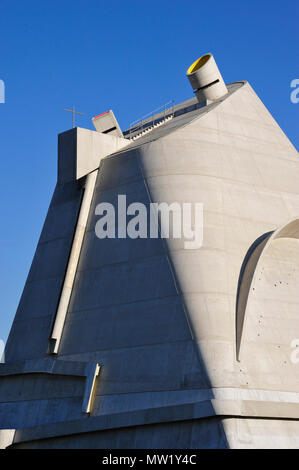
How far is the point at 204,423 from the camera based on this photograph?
18453mm

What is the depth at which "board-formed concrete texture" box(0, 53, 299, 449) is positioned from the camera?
761 inches

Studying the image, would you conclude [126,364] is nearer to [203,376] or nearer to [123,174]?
[203,376]

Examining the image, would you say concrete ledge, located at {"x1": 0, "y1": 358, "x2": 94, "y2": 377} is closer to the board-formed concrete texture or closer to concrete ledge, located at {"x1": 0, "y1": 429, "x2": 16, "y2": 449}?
the board-formed concrete texture

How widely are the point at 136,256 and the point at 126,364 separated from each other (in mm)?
3848

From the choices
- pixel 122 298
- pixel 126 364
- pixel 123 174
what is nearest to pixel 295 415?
pixel 126 364

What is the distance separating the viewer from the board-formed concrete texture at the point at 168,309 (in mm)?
19328

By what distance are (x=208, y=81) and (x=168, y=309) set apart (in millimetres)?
14692

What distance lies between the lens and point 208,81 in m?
32.1

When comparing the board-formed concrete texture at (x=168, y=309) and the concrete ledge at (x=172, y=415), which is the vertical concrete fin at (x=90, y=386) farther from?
the concrete ledge at (x=172, y=415)

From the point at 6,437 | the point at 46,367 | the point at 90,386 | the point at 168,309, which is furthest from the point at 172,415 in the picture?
the point at 6,437

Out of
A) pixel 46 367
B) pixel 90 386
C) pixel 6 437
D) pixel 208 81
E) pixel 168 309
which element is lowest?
pixel 6 437

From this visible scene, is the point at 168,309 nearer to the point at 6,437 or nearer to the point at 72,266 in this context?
the point at 72,266

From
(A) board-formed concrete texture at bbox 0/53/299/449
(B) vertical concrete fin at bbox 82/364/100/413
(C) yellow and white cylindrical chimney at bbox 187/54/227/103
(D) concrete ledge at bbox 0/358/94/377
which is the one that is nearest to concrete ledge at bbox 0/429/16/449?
(A) board-formed concrete texture at bbox 0/53/299/449

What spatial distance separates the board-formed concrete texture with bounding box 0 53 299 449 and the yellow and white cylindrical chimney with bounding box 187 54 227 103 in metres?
4.27
